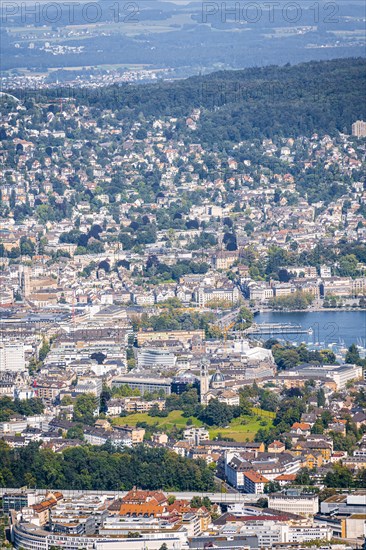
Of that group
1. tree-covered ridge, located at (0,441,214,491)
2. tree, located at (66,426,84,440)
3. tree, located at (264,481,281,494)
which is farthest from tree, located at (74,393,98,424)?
tree, located at (264,481,281,494)

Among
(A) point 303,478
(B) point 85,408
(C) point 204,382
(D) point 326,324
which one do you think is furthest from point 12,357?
(A) point 303,478

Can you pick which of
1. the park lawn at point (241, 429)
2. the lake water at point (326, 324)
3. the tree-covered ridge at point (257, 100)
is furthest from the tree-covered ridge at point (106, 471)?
the tree-covered ridge at point (257, 100)

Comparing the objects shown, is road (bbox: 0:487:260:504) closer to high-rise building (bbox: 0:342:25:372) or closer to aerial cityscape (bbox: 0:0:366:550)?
aerial cityscape (bbox: 0:0:366:550)

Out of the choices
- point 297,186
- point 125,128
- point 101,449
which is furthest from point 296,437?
point 125,128

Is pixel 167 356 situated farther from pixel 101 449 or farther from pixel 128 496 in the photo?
pixel 128 496

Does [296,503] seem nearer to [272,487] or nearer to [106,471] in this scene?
[272,487]
